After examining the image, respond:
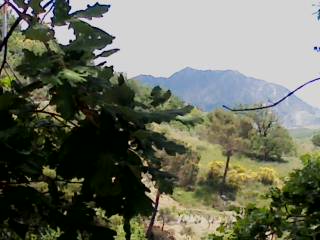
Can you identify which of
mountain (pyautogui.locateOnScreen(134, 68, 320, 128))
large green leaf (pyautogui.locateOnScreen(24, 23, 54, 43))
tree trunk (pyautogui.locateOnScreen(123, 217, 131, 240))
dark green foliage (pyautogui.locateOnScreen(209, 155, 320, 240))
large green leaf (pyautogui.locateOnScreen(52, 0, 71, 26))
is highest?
mountain (pyautogui.locateOnScreen(134, 68, 320, 128))

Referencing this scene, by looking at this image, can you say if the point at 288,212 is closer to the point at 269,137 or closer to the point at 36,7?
the point at 36,7

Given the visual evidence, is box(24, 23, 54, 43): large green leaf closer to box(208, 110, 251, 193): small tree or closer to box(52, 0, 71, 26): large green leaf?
box(52, 0, 71, 26): large green leaf

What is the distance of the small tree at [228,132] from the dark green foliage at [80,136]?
666 inches

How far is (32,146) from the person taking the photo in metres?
0.76

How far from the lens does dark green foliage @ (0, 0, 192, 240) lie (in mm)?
601

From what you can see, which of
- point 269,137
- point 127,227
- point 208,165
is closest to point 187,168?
point 208,165

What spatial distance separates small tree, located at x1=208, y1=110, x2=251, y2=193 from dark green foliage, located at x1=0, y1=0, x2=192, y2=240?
1692cm

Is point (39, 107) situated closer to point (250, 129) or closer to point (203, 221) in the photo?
Result: point (203, 221)

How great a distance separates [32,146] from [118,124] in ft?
0.61

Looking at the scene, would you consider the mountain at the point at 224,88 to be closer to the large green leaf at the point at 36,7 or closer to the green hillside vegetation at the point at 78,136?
the green hillside vegetation at the point at 78,136

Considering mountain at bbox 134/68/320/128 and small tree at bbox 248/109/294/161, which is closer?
small tree at bbox 248/109/294/161

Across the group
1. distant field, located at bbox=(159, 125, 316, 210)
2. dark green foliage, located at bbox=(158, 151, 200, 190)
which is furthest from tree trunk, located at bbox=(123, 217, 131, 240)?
dark green foliage, located at bbox=(158, 151, 200, 190)

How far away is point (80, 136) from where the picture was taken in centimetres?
65

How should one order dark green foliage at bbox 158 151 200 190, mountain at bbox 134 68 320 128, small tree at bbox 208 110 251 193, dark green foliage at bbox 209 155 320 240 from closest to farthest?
1. dark green foliage at bbox 209 155 320 240
2. dark green foliage at bbox 158 151 200 190
3. small tree at bbox 208 110 251 193
4. mountain at bbox 134 68 320 128
